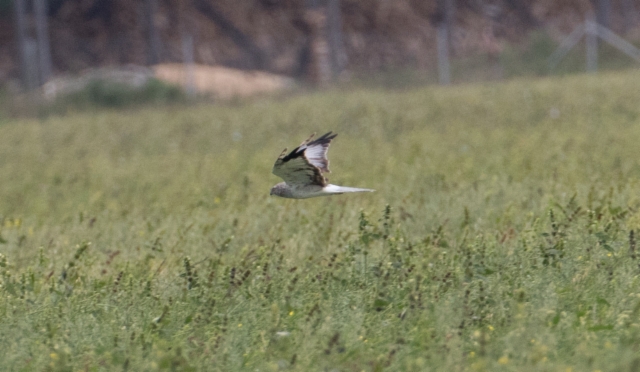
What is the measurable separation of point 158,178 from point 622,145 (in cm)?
458

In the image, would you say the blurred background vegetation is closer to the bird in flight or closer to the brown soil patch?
the brown soil patch

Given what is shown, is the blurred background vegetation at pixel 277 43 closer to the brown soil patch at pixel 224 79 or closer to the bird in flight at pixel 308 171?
the brown soil patch at pixel 224 79

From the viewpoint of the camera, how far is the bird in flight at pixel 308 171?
4961mm

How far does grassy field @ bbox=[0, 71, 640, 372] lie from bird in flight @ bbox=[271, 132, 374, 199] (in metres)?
0.30

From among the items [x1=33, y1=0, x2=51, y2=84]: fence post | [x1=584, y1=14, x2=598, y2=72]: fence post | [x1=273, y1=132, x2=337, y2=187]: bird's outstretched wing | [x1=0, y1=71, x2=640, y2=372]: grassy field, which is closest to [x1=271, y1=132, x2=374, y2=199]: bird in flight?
[x1=273, y1=132, x2=337, y2=187]: bird's outstretched wing

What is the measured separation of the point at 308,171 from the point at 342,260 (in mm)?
586

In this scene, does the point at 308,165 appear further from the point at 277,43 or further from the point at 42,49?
the point at 277,43

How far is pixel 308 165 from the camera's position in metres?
5.00

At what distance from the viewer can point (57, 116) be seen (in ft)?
59.7

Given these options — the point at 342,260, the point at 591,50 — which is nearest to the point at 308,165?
the point at 342,260

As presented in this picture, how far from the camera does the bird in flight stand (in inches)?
195

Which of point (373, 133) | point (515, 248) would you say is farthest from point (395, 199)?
point (373, 133)

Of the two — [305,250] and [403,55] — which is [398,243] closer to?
[305,250]

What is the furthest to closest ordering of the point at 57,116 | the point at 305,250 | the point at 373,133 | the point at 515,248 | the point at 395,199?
the point at 57,116 → the point at 373,133 → the point at 395,199 → the point at 305,250 → the point at 515,248
